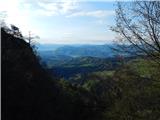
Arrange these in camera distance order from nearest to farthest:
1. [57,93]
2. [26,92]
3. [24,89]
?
[24,89] < [26,92] < [57,93]

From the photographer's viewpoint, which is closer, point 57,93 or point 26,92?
point 26,92

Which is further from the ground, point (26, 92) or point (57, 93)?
point (26, 92)

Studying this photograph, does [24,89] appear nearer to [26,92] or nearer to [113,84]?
[26,92]

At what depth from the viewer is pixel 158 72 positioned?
54.4ft

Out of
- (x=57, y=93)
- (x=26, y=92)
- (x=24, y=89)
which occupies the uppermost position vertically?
(x=24, y=89)

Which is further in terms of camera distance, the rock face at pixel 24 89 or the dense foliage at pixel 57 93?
the rock face at pixel 24 89

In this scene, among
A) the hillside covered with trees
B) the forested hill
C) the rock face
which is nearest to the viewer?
the hillside covered with trees

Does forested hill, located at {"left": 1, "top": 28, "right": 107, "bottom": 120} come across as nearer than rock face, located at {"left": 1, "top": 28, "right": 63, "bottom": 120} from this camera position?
No

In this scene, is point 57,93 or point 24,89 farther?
point 57,93

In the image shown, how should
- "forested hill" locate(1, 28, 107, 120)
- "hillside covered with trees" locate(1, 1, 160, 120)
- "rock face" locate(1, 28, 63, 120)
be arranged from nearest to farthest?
"hillside covered with trees" locate(1, 1, 160, 120) < "rock face" locate(1, 28, 63, 120) < "forested hill" locate(1, 28, 107, 120)

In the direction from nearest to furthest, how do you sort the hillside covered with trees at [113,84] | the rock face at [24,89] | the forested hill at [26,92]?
the hillside covered with trees at [113,84] → the rock face at [24,89] → the forested hill at [26,92]

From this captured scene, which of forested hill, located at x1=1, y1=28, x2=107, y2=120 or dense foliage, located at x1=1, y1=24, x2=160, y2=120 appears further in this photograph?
forested hill, located at x1=1, y1=28, x2=107, y2=120

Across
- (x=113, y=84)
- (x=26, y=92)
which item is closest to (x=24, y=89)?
(x=26, y=92)

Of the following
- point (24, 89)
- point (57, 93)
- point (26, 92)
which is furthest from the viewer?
point (57, 93)
